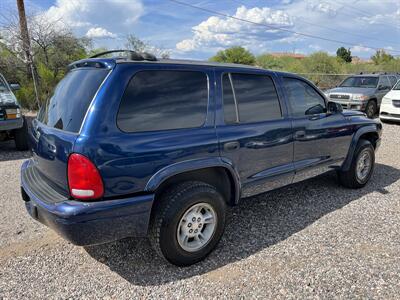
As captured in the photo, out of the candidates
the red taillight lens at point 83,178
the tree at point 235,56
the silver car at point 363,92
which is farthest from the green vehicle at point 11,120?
the tree at point 235,56

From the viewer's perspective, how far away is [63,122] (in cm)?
273

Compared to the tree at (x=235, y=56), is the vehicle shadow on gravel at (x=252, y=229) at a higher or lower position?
lower

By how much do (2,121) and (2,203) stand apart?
299 centimetres

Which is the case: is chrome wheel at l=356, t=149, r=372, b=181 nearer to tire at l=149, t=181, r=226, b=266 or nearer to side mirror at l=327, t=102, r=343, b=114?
side mirror at l=327, t=102, r=343, b=114

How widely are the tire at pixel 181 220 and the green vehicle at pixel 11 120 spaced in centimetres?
543

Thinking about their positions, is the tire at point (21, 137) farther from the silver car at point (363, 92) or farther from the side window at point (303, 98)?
the silver car at point (363, 92)

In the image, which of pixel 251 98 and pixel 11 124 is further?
pixel 11 124

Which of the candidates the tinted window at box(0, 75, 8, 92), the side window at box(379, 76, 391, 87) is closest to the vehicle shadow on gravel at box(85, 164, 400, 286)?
the tinted window at box(0, 75, 8, 92)

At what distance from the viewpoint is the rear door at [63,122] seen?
8.41ft

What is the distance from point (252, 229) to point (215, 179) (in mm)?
860

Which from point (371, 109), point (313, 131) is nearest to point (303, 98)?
point (313, 131)

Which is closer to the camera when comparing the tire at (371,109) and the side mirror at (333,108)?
the side mirror at (333,108)

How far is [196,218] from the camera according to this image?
2988 mm

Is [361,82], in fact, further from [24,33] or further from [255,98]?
[24,33]
